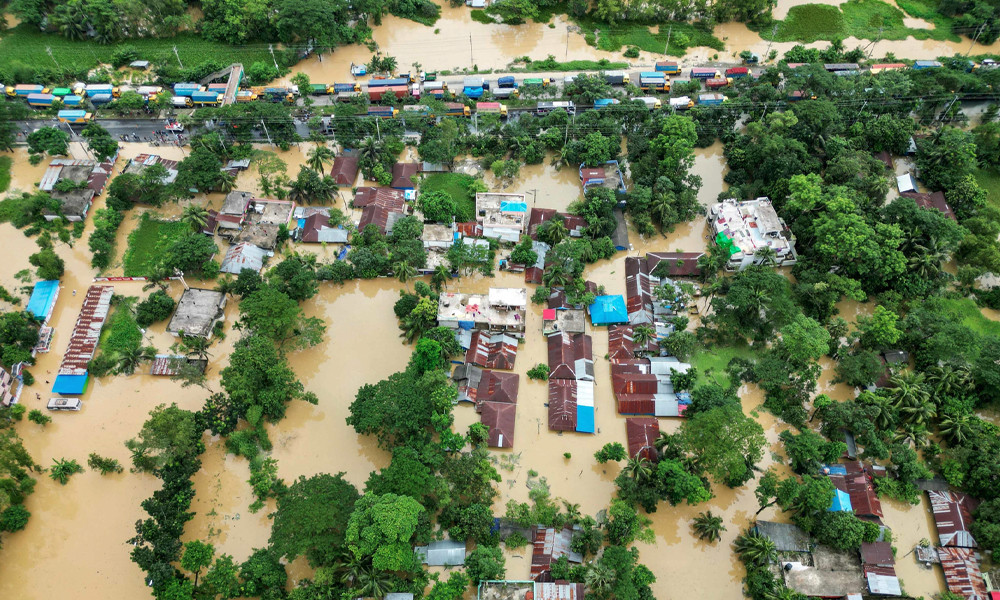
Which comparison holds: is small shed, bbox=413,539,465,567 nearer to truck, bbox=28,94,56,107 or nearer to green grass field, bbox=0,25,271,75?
green grass field, bbox=0,25,271,75

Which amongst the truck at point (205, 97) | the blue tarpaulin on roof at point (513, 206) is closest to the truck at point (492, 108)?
the blue tarpaulin on roof at point (513, 206)

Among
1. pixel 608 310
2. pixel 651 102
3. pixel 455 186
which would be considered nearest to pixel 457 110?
pixel 455 186

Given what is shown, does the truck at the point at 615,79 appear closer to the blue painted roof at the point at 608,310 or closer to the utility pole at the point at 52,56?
the blue painted roof at the point at 608,310

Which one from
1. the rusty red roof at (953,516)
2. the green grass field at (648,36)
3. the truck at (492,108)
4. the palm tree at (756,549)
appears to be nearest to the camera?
the palm tree at (756,549)

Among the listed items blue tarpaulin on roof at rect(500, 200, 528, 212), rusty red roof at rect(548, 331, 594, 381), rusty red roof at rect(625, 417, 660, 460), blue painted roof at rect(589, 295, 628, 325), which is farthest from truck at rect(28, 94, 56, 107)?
rusty red roof at rect(625, 417, 660, 460)

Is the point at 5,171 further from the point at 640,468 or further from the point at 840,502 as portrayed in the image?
the point at 840,502
